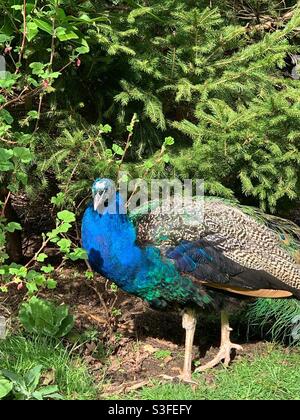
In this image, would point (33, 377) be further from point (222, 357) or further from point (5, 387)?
point (222, 357)

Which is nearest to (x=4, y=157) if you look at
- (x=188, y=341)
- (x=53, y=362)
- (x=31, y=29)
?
(x=31, y=29)

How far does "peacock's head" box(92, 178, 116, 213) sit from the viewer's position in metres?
2.91

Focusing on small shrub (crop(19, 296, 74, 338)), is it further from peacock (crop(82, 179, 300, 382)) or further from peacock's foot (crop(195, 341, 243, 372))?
peacock's foot (crop(195, 341, 243, 372))

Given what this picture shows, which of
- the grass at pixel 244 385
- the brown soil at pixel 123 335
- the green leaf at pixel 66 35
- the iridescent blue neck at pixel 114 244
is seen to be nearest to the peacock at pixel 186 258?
the iridescent blue neck at pixel 114 244

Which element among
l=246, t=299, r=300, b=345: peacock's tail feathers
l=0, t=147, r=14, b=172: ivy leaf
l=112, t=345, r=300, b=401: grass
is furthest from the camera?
l=246, t=299, r=300, b=345: peacock's tail feathers

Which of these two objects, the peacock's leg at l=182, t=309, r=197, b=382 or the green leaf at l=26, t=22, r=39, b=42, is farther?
the peacock's leg at l=182, t=309, r=197, b=382

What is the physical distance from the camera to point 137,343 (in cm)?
341

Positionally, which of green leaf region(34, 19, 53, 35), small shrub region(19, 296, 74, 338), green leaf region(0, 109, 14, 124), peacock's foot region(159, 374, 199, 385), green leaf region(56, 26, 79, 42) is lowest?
peacock's foot region(159, 374, 199, 385)

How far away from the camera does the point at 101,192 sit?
9.58 feet

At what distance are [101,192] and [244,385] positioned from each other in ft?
3.72

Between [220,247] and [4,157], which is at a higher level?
[4,157]

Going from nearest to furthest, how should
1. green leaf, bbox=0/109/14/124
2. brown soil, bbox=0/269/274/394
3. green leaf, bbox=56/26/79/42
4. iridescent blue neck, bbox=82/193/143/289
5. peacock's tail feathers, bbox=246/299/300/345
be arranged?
1. green leaf, bbox=0/109/14/124
2. green leaf, bbox=56/26/79/42
3. iridescent blue neck, bbox=82/193/143/289
4. brown soil, bbox=0/269/274/394
5. peacock's tail feathers, bbox=246/299/300/345

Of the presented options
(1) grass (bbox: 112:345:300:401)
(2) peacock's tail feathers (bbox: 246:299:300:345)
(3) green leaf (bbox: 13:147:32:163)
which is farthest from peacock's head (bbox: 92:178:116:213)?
(2) peacock's tail feathers (bbox: 246:299:300:345)

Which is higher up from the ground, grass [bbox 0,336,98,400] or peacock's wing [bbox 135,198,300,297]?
peacock's wing [bbox 135,198,300,297]
